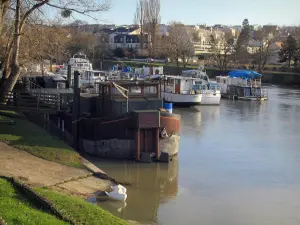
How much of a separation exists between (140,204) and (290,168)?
856 centimetres

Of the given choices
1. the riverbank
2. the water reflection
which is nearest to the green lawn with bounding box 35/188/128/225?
the riverbank

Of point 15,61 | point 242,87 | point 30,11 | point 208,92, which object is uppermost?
point 30,11

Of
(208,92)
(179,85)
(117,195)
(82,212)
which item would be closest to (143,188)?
(117,195)

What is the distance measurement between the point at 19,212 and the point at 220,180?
35.7 ft

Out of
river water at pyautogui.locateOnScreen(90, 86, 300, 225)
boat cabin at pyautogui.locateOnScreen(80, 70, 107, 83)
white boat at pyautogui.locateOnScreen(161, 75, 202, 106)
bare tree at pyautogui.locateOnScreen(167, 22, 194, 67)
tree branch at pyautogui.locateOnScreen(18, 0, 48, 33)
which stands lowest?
river water at pyautogui.locateOnScreen(90, 86, 300, 225)

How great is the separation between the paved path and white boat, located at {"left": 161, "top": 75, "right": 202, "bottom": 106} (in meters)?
26.1

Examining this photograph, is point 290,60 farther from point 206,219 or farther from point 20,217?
point 20,217

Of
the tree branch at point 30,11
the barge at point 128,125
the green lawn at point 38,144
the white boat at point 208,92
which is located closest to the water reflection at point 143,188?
the barge at point 128,125

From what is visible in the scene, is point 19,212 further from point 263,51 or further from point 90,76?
point 263,51

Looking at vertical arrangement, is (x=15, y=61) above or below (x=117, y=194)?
above

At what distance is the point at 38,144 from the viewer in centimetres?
1912

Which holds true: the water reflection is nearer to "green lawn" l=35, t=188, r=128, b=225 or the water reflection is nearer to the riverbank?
the riverbank

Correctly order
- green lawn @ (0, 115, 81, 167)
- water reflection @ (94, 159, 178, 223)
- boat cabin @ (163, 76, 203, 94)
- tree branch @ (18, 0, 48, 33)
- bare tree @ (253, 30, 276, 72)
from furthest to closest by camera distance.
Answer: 1. bare tree @ (253, 30, 276, 72)
2. boat cabin @ (163, 76, 203, 94)
3. tree branch @ (18, 0, 48, 33)
4. green lawn @ (0, 115, 81, 167)
5. water reflection @ (94, 159, 178, 223)

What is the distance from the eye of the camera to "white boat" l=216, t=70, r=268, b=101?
51.2 metres
